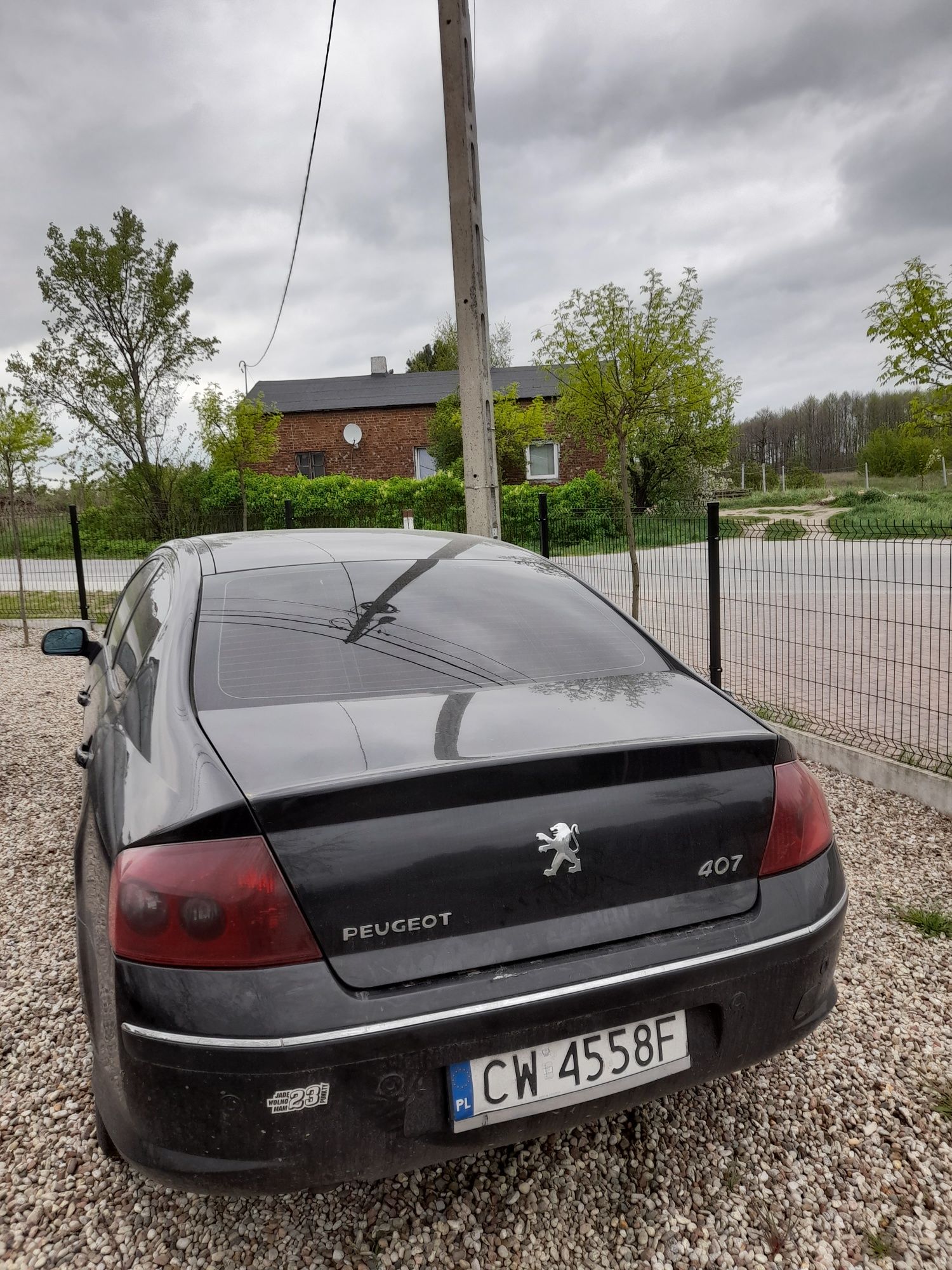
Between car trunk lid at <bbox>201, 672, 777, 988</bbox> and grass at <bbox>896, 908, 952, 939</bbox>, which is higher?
car trunk lid at <bbox>201, 672, 777, 988</bbox>

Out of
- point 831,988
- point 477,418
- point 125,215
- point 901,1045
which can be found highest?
point 125,215

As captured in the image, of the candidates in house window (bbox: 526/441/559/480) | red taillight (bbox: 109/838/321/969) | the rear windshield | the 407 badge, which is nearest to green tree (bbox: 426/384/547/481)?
house window (bbox: 526/441/559/480)

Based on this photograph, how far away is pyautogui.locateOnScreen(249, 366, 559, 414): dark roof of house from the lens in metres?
32.8

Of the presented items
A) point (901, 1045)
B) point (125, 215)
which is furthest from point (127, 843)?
point (125, 215)

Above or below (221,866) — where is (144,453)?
above

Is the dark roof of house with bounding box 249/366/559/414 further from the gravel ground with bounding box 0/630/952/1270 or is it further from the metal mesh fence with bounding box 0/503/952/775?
the gravel ground with bounding box 0/630/952/1270

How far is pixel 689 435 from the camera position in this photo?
2492 cm

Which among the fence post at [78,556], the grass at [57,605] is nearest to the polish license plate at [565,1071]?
the fence post at [78,556]

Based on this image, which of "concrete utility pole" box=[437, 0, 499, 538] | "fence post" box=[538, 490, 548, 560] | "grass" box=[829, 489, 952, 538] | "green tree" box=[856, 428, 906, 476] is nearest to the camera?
"grass" box=[829, 489, 952, 538]

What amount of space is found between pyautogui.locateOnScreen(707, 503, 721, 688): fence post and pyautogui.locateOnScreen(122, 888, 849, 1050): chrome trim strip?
3983mm

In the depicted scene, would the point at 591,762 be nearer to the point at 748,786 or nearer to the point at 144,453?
the point at 748,786

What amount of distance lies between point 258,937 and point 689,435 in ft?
83.2

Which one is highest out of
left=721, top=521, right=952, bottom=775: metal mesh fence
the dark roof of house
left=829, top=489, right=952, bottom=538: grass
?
the dark roof of house

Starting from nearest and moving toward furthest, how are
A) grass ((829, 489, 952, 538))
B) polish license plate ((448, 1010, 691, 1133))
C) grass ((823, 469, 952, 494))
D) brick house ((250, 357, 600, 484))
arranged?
polish license plate ((448, 1010, 691, 1133)), grass ((829, 489, 952, 538)), brick house ((250, 357, 600, 484)), grass ((823, 469, 952, 494))
